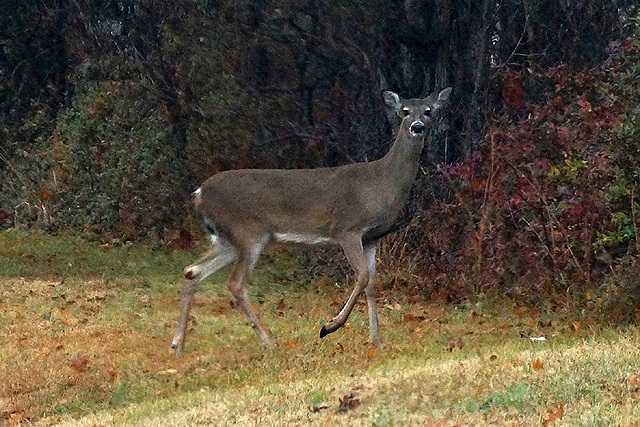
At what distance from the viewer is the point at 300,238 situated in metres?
12.4

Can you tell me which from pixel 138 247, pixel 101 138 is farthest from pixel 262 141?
pixel 101 138

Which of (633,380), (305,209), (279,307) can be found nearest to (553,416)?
(633,380)

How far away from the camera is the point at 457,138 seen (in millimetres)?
17391

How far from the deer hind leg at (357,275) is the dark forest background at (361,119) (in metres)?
1.98

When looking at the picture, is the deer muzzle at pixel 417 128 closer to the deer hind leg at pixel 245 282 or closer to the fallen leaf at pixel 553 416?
the deer hind leg at pixel 245 282

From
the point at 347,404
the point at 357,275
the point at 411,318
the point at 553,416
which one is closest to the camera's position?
the point at 553,416

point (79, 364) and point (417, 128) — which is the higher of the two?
point (417, 128)

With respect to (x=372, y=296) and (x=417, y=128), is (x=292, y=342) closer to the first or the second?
(x=372, y=296)

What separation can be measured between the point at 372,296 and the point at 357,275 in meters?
0.34

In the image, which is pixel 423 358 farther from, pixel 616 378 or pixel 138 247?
pixel 138 247

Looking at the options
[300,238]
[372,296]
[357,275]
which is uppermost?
[300,238]

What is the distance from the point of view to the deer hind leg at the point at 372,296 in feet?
38.9

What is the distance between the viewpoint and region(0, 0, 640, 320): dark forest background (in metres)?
13.4

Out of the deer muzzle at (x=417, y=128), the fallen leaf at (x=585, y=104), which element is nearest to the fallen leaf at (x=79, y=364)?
the deer muzzle at (x=417, y=128)
